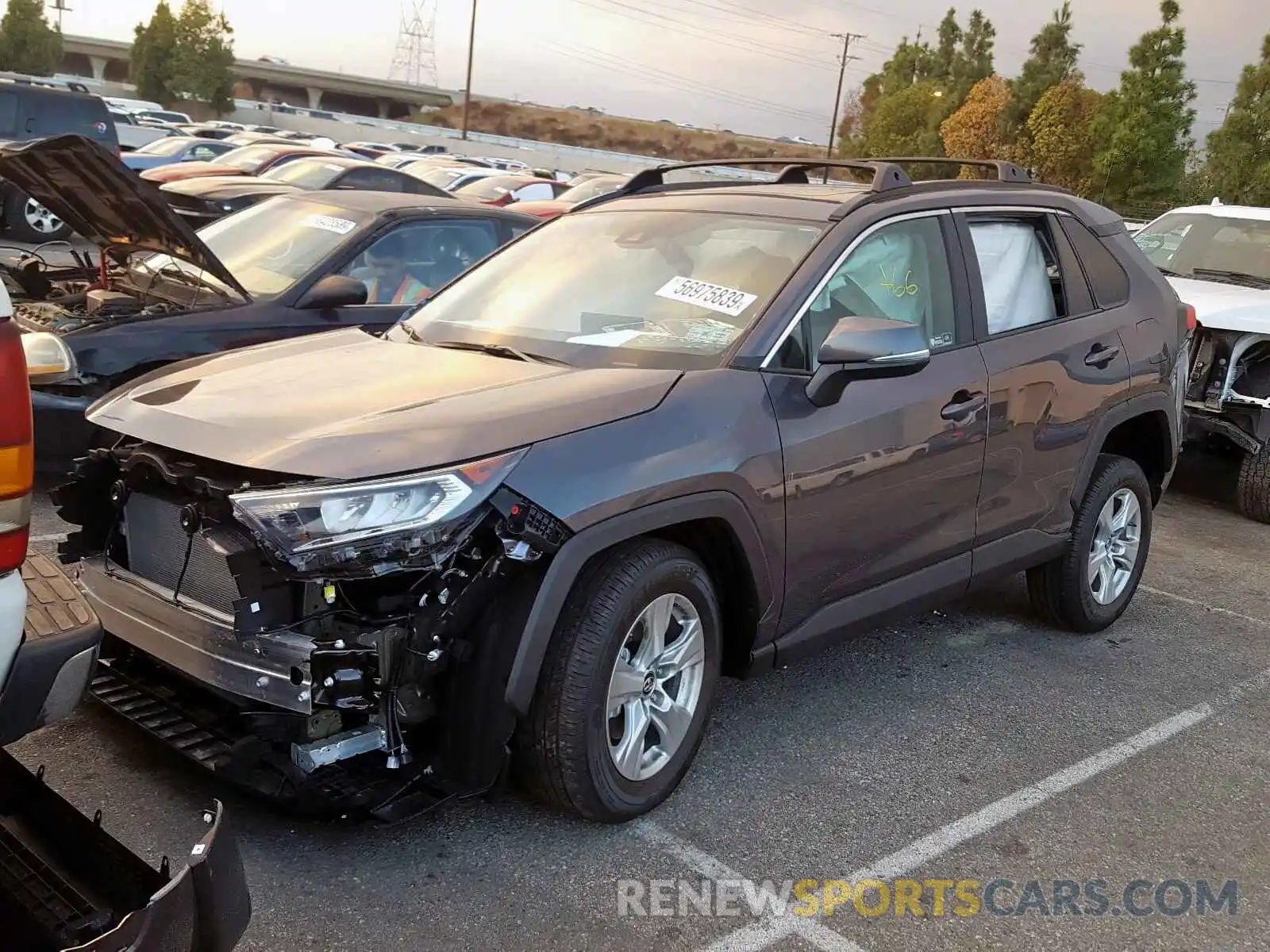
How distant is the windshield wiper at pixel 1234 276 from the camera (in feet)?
27.5

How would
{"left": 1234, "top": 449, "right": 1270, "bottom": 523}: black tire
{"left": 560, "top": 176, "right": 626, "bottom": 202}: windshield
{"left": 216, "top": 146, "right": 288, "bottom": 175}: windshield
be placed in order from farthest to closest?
{"left": 216, "top": 146, "right": 288, "bottom": 175}: windshield → {"left": 560, "top": 176, "right": 626, "bottom": 202}: windshield → {"left": 1234, "top": 449, "right": 1270, "bottom": 523}: black tire

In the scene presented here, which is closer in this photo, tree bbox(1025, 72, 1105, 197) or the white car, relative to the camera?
the white car

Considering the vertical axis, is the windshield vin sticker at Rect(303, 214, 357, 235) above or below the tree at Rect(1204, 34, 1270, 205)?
below

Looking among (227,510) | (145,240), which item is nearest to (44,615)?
(227,510)

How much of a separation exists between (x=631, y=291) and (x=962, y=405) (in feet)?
3.99

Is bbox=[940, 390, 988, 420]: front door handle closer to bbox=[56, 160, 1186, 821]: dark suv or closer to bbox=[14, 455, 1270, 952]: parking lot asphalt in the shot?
bbox=[56, 160, 1186, 821]: dark suv

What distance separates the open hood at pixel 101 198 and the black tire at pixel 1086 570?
3983 millimetres

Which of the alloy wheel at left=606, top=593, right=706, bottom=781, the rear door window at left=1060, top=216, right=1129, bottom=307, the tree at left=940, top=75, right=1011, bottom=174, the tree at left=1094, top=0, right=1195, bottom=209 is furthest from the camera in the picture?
the tree at left=940, top=75, right=1011, bottom=174

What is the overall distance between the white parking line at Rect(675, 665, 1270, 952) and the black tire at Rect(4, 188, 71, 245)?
13.3 m

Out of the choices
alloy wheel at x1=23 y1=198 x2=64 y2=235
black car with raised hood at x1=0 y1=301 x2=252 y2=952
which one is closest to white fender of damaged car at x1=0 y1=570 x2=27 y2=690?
black car with raised hood at x1=0 y1=301 x2=252 y2=952

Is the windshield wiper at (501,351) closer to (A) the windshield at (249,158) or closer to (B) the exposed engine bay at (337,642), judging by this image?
(B) the exposed engine bay at (337,642)

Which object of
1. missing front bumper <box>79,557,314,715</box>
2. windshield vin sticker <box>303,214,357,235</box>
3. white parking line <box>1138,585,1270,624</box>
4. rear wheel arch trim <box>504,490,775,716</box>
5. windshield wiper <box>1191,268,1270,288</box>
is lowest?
white parking line <box>1138,585,1270,624</box>

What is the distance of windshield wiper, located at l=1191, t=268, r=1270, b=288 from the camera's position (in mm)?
8395

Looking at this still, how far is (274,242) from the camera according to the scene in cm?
685
